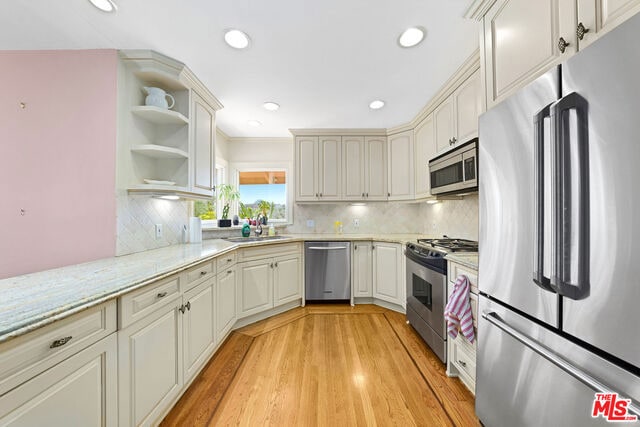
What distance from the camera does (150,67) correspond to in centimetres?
187

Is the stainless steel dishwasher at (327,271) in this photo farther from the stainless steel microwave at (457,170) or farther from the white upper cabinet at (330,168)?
the stainless steel microwave at (457,170)

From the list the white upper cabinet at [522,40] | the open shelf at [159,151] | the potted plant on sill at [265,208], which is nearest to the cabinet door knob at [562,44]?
the white upper cabinet at [522,40]

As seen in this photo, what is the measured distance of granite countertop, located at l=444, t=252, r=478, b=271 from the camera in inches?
59.7

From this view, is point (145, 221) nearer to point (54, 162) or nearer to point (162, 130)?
point (54, 162)

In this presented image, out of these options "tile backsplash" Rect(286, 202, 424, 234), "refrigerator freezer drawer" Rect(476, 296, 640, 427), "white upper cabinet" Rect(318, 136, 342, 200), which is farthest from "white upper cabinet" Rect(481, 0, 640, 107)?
"tile backsplash" Rect(286, 202, 424, 234)

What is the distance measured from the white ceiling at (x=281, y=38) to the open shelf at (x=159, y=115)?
0.42 m

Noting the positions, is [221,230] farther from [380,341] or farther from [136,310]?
[380,341]

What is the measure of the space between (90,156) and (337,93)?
2.12 meters

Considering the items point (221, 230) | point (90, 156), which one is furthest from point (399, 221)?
point (90, 156)

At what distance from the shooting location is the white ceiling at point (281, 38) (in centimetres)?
145

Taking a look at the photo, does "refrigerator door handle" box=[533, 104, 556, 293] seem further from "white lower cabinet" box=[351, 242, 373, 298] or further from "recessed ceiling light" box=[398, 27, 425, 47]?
"white lower cabinet" box=[351, 242, 373, 298]

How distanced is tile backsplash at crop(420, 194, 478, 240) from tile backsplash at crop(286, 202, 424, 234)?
0.82 ft

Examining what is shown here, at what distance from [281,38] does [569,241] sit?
1927 millimetres

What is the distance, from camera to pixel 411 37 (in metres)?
1.68
